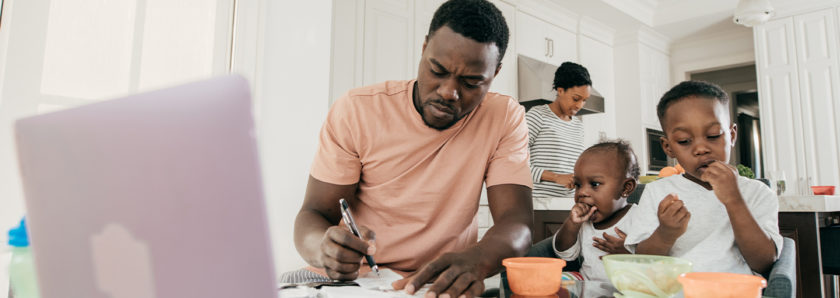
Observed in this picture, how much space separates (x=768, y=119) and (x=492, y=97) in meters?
4.67

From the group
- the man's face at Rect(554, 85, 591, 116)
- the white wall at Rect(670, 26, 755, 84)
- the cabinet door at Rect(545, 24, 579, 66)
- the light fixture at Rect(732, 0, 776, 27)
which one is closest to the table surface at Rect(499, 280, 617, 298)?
the man's face at Rect(554, 85, 591, 116)

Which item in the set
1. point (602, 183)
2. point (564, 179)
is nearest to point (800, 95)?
point (564, 179)

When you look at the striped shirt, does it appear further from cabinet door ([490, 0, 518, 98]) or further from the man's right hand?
the man's right hand

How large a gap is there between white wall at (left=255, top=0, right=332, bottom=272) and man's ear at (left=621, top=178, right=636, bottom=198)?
4.38 feet

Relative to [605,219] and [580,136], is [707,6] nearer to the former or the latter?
[580,136]

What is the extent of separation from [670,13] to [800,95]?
146 centimetres

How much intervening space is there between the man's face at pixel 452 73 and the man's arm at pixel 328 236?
0.99 feet

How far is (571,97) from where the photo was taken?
2742 millimetres

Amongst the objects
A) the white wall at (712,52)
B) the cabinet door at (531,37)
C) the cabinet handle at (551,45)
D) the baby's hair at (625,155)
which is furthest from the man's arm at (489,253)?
the white wall at (712,52)

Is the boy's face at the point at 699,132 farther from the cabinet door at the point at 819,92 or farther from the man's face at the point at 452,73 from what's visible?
the cabinet door at the point at 819,92

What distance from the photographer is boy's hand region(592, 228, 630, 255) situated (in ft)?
3.91

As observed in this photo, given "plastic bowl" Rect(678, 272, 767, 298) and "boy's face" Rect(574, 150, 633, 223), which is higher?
"boy's face" Rect(574, 150, 633, 223)

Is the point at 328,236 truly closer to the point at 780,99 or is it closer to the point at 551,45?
the point at 551,45

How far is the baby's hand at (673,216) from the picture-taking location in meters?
0.98
